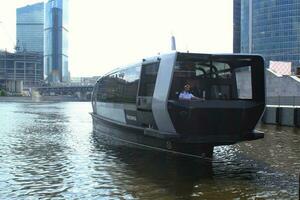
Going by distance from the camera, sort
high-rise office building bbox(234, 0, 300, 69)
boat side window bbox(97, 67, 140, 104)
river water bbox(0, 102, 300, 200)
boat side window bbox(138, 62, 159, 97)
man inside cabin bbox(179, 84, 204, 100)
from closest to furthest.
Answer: river water bbox(0, 102, 300, 200) → man inside cabin bbox(179, 84, 204, 100) → boat side window bbox(138, 62, 159, 97) → boat side window bbox(97, 67, 140, 104) → high-rise office building bbox(234, 0, 300, 69)

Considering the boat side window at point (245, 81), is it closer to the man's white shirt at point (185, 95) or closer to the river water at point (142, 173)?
the man's white shirt at point (185, 95)

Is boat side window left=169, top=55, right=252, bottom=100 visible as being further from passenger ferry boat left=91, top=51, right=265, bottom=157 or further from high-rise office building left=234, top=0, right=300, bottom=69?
high-rise office building left=234, top=0, right=300, bottom=69

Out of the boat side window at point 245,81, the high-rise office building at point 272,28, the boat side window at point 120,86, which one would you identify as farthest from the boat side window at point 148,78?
the high-rise office building at point 272,28

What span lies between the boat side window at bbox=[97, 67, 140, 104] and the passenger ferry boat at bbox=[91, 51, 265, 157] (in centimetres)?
84

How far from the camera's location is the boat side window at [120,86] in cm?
1952

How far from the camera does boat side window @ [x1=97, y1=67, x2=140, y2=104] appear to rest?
19.5m

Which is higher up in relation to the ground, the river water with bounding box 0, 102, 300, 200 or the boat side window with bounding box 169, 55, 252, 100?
the boat side window with bounding box 169, 55, 252, 100

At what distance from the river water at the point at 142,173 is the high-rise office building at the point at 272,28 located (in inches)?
3818

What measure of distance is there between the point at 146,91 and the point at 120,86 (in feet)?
14.9

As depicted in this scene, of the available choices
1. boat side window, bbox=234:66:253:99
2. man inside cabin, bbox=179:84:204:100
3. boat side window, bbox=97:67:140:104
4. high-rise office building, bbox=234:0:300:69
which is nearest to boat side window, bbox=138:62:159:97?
boat side window, bbox=97:67:140:104

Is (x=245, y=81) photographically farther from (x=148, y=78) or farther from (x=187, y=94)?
(x=148, y=78)

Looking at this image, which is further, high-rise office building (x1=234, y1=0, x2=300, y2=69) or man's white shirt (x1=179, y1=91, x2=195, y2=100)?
high-rise office building (x1=234, y1=0, x2=300, y2=69)

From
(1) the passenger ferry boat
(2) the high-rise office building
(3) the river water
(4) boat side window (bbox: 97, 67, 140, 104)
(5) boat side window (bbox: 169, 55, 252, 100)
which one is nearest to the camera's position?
(3) the river water

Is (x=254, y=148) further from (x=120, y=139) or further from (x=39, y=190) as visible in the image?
(x=39, y=190)
